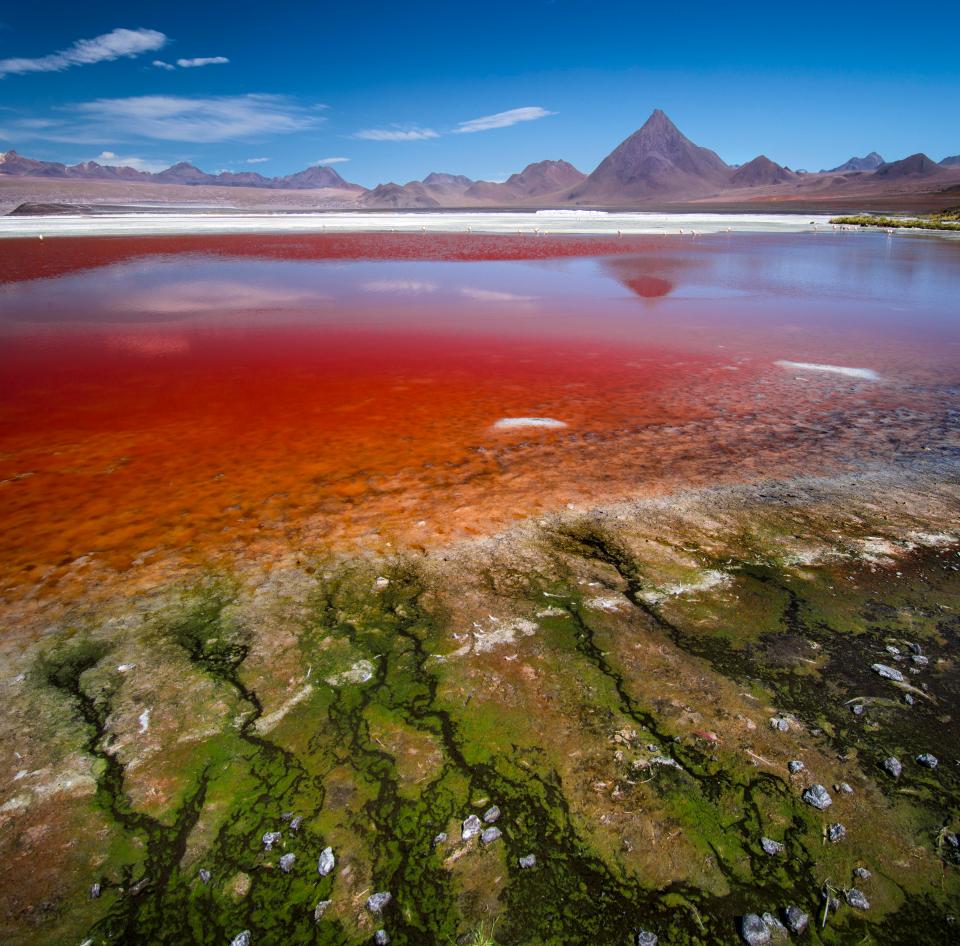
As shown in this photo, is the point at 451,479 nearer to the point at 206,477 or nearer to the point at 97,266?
the point at 206,477

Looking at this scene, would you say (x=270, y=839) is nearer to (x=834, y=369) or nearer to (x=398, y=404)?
(x=398, y=404)

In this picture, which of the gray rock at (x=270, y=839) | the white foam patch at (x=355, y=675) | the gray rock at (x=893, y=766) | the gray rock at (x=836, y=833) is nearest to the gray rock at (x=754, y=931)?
the gray rock at (x=836, y=833)

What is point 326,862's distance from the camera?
2711 millimetres

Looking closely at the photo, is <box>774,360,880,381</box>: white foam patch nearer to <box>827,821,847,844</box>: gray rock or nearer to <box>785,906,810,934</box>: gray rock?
<box>827,821,847,844</box>: gray rock

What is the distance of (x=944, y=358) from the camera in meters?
11.0

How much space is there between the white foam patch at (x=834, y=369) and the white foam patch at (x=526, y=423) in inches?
196

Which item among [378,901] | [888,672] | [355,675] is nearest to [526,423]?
[355,675]

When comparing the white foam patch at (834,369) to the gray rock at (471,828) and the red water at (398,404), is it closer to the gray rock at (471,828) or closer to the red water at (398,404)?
the red water at (398,404)

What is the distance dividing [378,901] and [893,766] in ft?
8.30

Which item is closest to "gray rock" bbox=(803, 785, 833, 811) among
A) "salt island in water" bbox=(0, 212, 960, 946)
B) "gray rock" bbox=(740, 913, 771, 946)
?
"salt island in water" bbox=(0, 212, 960, 946)

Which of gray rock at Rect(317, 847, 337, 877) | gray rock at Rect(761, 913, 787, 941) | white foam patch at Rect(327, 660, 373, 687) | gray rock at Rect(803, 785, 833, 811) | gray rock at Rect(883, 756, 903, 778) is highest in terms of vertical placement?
white foam patch at Rect(327, 660, 373, 687)

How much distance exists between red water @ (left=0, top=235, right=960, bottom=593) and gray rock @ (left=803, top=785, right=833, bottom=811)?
9.55 ft

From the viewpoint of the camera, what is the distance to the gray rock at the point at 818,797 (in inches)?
115

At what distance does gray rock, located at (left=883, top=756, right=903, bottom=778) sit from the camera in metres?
3.06
